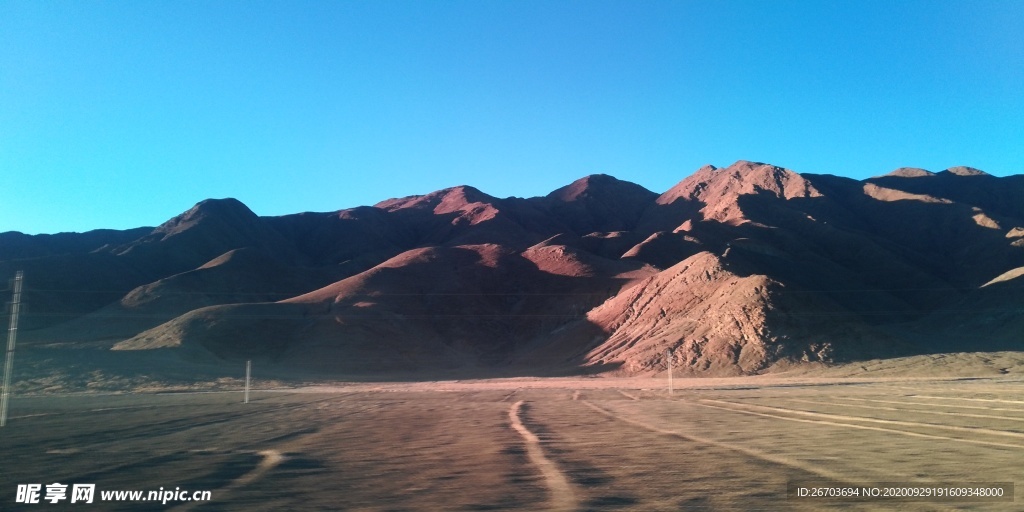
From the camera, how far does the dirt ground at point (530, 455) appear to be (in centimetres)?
1083

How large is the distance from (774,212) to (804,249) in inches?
895

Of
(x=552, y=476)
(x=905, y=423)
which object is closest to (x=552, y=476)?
(x=552, y=476)

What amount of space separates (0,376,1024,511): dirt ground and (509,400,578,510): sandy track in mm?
45

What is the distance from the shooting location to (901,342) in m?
66.1

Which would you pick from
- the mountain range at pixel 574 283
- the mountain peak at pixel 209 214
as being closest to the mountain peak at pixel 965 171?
the mountain range at pixel 574 283

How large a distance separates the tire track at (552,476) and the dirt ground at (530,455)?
5 cm

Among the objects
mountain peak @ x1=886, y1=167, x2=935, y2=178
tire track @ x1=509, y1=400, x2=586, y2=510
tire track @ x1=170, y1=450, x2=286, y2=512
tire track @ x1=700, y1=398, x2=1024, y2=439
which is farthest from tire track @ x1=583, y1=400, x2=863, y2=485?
mountain peak @ x1=886, y1=167, x2=935, y2=178

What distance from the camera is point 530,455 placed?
15195mm

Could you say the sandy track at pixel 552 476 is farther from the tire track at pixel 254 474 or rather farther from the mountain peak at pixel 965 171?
the mountain peak at pixel 965 171

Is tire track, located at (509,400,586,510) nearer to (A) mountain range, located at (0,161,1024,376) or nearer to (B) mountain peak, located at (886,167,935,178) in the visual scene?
(A) mountain range, located at (0,161,1024,376)

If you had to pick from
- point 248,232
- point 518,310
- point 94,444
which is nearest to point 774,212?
point 518,310

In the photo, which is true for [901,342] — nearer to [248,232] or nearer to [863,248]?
[863,248]

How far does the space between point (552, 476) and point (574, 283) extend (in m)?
96.3

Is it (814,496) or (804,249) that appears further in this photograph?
(804,249)
